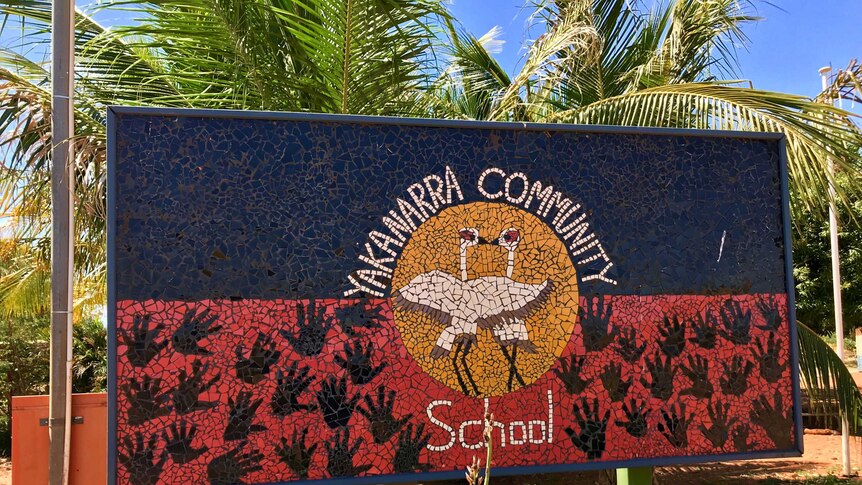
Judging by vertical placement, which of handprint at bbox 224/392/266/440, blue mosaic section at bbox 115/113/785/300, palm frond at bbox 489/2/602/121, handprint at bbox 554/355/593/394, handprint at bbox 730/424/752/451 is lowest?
handprint at bbox 730/424/752/451

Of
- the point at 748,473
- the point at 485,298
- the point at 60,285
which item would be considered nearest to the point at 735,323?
the point at 485,298

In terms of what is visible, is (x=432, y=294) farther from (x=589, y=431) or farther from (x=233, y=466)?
(x=233, y=466)

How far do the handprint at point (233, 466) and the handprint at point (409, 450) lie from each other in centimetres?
67

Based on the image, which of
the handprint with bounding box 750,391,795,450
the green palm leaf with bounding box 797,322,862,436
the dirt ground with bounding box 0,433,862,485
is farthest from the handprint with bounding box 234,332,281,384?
the dirt ground with bounding box 0,433,862,485

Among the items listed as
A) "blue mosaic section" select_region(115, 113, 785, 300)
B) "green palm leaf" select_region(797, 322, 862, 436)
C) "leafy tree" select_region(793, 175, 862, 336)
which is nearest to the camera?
"blue mosaic section" select_region(115, 113, 785, 300)

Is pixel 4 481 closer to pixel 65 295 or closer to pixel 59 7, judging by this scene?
pixel 65 295

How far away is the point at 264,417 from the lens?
332 cm

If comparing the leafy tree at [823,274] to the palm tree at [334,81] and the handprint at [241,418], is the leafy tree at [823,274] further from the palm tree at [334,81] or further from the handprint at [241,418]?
the handprint at [241,418]

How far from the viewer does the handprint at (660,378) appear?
3742mm

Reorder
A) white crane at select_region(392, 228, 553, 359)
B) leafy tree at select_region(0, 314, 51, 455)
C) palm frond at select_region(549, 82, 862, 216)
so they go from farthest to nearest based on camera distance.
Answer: leafy tree at select_region(0, 314, 51, 455) → palm frond at select_region(549, 82, 862, 216) → white crane at select_region(392, 228, 553, 359)

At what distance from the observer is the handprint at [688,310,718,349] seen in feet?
12.5

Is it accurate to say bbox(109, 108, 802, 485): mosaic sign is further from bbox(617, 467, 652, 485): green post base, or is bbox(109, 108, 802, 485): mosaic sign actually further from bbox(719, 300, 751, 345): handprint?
bbox(617, 467, 652, 485): green post base

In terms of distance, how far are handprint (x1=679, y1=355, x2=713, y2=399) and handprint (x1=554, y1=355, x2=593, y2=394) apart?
58 centimetres

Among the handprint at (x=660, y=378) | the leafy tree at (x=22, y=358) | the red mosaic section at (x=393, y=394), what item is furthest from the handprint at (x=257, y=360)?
the leafy tree at (x=22, y=358)
